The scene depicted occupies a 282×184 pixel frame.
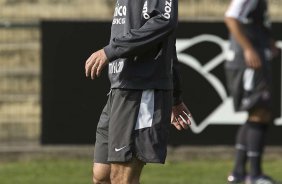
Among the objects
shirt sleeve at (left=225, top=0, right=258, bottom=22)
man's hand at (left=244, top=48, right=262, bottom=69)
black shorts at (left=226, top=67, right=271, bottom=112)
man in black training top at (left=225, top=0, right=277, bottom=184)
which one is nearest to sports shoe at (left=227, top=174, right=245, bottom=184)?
man in black training top at (left=225, top=0, right=277, bottom=184)

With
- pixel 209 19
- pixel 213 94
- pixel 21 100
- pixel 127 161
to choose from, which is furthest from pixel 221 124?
→ pixel 127 161

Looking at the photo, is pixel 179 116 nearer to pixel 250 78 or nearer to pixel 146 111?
pixel 146 111

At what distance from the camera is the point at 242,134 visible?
34.7 feet

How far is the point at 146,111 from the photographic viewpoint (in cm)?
621

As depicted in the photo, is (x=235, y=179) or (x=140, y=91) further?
(x=235, y=179)

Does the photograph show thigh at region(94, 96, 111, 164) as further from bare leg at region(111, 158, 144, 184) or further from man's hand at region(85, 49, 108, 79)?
man's hand at region(85, 49, 108, 79)

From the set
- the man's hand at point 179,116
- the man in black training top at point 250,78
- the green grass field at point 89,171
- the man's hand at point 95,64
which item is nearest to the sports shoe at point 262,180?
the man in black training top at point 250,78

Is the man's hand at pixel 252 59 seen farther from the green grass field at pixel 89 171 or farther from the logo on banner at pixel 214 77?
the logo on banner at pixel 214 77

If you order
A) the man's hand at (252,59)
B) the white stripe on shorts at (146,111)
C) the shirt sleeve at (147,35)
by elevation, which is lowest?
the man's hand at (252,59)

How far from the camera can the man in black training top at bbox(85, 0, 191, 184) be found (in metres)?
6.09

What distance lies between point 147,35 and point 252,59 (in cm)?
442

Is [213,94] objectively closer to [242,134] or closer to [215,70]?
[215,70]

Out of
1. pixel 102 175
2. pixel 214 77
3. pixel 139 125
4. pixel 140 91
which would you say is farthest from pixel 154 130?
pixel 214 77

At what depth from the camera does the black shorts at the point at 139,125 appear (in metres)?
6.17
